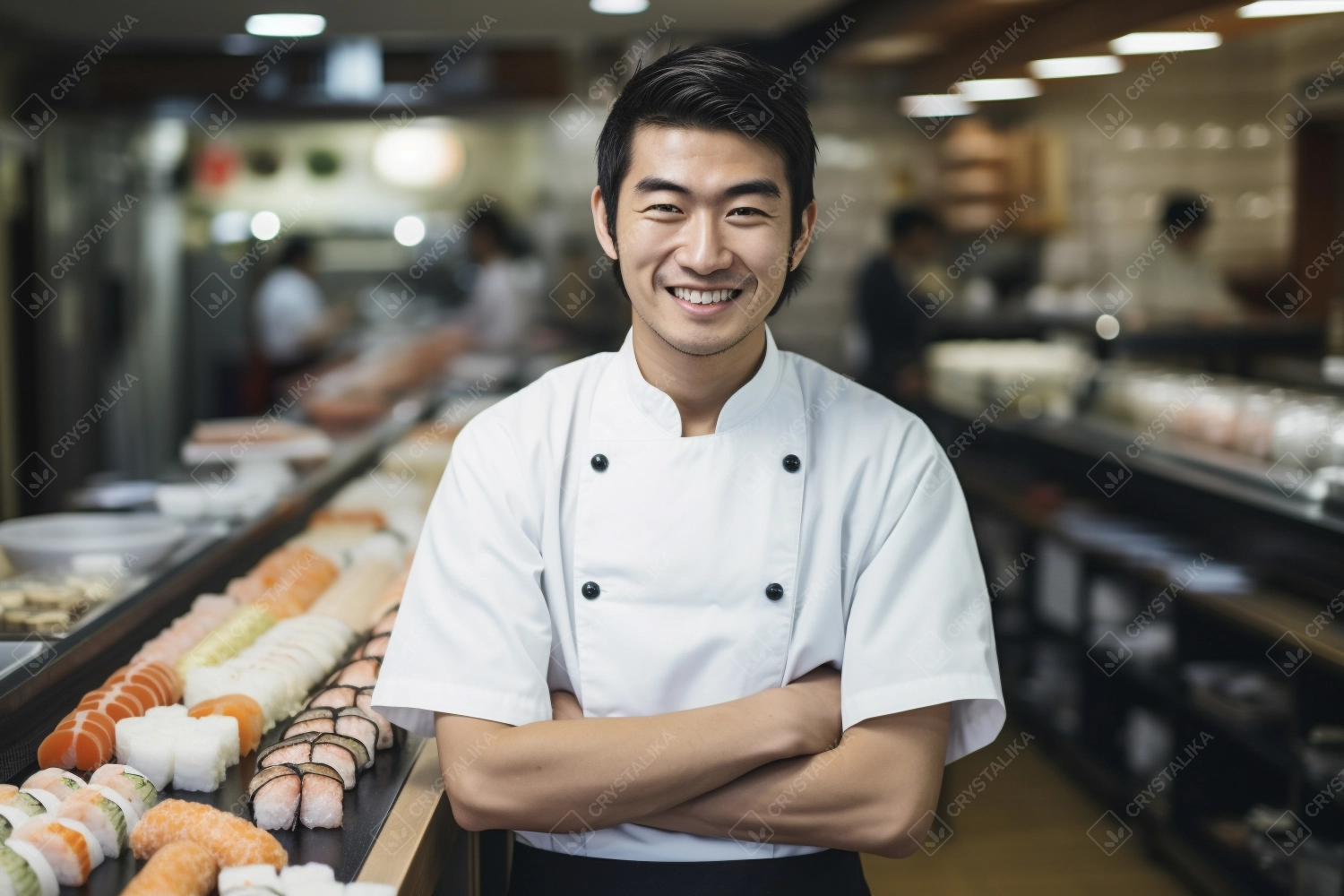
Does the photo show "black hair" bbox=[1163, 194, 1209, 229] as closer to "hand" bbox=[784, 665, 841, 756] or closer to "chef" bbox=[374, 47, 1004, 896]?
"chef" bbox=[374, 47, 1004, 896]

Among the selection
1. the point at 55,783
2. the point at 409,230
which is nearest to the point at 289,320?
the point at 409,230

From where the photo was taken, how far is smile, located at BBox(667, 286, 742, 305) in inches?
51.3

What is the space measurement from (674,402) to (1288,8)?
2704 mm

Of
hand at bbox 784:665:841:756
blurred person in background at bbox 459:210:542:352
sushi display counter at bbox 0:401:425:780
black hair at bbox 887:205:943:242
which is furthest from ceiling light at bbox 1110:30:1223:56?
blurred person in background at bbox 459:210:542:352

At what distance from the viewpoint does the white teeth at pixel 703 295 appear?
1.30 meters

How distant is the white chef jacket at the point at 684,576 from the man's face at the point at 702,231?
0.15m

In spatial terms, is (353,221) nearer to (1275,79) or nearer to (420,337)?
(420,337)

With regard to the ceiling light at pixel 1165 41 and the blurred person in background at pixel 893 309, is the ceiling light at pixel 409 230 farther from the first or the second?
the ceiling light at pixel 1165 41

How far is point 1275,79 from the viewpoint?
25.4 ft

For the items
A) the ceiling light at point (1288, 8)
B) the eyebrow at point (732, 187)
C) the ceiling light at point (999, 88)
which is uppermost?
the ceiling light at point (999, 88)

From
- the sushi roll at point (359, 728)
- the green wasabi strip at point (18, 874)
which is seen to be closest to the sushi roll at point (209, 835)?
the green wasabi strip at point (18, 874)

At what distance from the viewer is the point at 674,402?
1.44 metres

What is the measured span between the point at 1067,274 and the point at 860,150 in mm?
1693

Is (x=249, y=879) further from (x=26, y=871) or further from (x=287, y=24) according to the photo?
(x=287, y=24)
